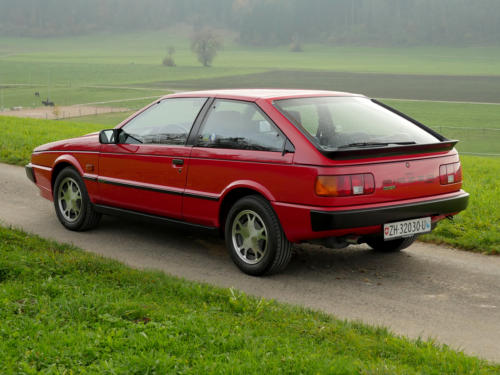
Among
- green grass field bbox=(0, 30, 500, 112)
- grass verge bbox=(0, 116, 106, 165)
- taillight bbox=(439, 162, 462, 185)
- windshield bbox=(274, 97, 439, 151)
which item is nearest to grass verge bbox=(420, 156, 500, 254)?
taillight bbox=(439, 162, 462, 185)

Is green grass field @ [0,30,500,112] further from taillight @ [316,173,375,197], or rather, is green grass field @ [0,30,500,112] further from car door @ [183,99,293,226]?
taillight @ [316,173,375,197]

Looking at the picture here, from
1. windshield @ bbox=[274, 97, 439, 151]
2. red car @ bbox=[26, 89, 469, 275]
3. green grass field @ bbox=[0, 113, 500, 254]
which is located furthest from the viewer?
green grass field @ bbox=[0, 113, 500, 254]

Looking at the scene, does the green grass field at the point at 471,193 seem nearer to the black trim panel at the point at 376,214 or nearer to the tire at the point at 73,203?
the black trim panel at the point at 376,214

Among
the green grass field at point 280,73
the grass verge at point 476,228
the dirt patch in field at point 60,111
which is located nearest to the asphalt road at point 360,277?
the grass verge at point 476,228

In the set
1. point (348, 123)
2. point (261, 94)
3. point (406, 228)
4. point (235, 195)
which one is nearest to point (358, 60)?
point (261, 94)

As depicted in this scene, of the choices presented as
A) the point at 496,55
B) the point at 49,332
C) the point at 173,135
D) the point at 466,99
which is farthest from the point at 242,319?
the point at 496,55

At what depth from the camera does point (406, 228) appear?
5828 millimetres

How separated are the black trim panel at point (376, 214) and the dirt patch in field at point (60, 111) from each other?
238 ft

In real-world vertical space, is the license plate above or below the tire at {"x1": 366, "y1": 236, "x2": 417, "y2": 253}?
above

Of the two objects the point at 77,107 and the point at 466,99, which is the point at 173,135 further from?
the point at 466,99

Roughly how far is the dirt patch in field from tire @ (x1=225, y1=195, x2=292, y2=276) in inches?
2828

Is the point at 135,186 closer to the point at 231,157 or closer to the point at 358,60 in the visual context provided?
the point at 231,157

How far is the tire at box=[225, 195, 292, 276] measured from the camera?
578cm

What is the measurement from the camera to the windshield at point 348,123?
581cm
